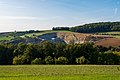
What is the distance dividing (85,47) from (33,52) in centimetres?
1878

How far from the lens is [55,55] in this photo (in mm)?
93375

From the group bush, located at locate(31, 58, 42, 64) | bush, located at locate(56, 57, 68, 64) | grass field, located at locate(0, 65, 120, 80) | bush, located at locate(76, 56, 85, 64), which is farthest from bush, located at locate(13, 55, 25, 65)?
grass field, located at locate(0, 65, 120, 80)

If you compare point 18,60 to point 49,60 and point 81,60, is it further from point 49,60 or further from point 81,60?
point 81,60

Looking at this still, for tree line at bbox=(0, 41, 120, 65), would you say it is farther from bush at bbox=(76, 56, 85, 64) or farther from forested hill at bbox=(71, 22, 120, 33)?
forested hill at bbox=(71, 22, 120, 33)

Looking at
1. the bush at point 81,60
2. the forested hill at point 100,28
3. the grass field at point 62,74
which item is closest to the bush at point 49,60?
the bush at point 81,60

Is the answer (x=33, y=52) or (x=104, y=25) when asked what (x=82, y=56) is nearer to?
(x=33, y=52)

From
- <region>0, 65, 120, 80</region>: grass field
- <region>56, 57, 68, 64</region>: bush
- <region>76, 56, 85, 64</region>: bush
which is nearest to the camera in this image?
<region>0, 65, 120, 80</region>: grass field

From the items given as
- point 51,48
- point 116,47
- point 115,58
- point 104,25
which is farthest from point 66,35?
point 115,58

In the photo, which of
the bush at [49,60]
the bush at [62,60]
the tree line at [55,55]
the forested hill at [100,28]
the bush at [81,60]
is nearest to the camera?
the bush at [62,60]

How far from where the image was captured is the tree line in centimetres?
8806

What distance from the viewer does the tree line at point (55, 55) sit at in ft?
289

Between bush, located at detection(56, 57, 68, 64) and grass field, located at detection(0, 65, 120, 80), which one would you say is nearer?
grass field, located at detection(0, 65, 120, 80)

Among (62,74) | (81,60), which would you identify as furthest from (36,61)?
(62,74)

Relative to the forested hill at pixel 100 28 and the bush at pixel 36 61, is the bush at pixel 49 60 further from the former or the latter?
the forested hill at pixel 100 28
